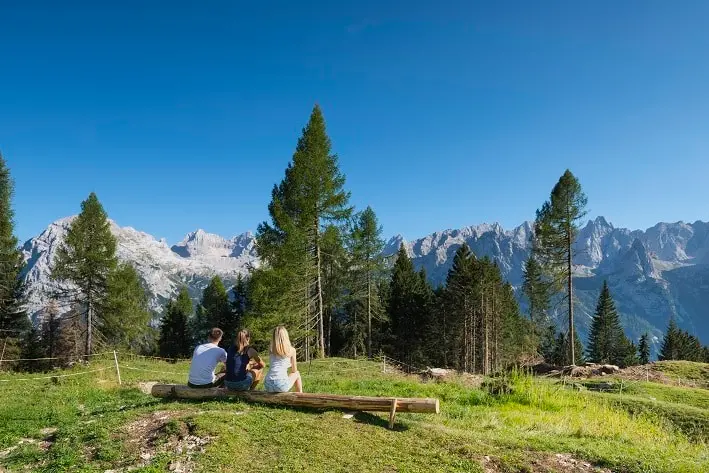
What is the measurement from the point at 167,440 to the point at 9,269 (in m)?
34.2

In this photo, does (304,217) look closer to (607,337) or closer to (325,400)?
(325,400)

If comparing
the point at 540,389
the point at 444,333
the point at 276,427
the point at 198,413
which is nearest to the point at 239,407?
the point at 198,413

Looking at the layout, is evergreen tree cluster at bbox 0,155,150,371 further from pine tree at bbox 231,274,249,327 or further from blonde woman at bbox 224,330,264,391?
blonde woman at bbox 224,330,264,391

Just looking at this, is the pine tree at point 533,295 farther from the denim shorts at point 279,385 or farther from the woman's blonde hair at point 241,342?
the woman's blonde hair at point 241,342

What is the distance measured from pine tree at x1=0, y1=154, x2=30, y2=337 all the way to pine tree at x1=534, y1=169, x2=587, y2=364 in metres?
38.2

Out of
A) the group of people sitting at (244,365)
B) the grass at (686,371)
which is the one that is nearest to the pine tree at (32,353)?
the group of people sitting at (244,365)

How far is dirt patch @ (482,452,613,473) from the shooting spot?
7.01 metres

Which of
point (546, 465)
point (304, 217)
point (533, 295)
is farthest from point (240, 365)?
point (533, 295)

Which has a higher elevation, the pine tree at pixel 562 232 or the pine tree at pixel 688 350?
the pine tree at pixel 562 232

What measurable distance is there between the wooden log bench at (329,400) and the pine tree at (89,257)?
2638cm

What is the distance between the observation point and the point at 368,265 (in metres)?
43.9

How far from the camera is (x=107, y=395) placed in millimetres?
13258

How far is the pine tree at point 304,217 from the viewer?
28.0m

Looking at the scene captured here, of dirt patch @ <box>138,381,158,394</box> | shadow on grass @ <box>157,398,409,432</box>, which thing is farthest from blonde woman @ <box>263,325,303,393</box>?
dirt patch @ <box>138,381,158,394</box>
